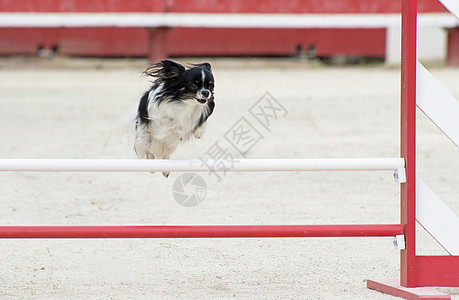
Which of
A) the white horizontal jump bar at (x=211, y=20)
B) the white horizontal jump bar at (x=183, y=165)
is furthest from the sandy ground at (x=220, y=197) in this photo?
the white horizontal jump bar at (x=211, y=20)

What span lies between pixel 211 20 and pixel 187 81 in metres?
10.5

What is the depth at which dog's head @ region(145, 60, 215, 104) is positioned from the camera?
4406 millimetres

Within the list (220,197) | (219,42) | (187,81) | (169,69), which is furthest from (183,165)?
(219,42)

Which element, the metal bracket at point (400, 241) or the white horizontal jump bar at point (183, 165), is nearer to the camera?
the white horizontal jump bar at point (183, 165)

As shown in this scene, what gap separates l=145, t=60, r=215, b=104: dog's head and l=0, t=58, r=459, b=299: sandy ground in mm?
902

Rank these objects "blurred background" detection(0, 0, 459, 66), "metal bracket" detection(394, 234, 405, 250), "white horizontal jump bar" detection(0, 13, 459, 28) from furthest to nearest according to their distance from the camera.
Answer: "blurred background" detection(0, 0, 459, 66)
"white horizontal jump bar" detection(0, 13, 459, 28)
"metal bracket" detection(394, 234, 405, 250)

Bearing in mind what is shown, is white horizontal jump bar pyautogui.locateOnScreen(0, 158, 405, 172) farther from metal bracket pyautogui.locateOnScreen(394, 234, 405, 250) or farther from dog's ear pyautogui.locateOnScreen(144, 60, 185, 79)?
dog's ear pyautogui.locateOnScreen(144, 60, 185, 79)

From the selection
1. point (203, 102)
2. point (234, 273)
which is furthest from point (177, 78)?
point (234, 273)

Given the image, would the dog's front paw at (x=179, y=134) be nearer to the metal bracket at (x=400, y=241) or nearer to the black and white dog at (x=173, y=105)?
the black and white dog at (x=173, y=105)

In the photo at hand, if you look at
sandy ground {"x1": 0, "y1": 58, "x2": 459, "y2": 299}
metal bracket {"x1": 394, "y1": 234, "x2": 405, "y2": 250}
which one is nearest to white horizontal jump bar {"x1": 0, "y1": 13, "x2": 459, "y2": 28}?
sandy ground {"x1": 0, "y1": 58, "x2": 459, "y2": 299}

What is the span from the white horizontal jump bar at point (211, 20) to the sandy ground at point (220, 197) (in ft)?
6.97

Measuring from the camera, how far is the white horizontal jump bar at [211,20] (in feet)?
47.5

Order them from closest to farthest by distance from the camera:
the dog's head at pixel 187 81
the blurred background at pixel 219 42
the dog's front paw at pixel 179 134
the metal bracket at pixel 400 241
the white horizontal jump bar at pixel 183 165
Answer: the white horizontal jump bar at pixel 183 165 → the metal bracket at pixel 400 241 → the dog's head at pixel 187 81 → the dog's front paw at pixel 179 134 → the blurred background at pixel 219 42

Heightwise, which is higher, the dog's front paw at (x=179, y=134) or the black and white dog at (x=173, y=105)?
the black and white dog at (x=173, y=105)
